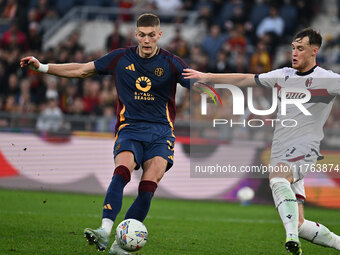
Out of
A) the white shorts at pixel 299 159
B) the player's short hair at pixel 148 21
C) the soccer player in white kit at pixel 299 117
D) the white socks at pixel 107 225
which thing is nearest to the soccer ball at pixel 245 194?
the soccer player in white kit at pixel 299 117

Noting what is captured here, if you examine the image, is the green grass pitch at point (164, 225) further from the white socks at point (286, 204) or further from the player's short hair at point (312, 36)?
the player's short hair at point (312, 36)

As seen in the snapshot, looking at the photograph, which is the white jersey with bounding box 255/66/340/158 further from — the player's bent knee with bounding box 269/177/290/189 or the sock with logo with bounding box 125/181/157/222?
the sock with logo with bounding box 125/181/157/222

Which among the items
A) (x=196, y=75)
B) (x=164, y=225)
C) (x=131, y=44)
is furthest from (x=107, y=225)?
(x=131, y=44)

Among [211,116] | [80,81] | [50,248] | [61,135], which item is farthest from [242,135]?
[50,248]

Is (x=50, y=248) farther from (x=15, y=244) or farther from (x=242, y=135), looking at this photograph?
(x=242, y=135)

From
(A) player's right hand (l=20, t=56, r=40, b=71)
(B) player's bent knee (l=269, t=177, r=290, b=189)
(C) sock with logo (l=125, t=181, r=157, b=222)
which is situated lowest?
(C) sock with logo (l=125, t=181, r=157, b=222)

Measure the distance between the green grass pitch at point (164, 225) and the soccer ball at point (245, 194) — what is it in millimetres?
172

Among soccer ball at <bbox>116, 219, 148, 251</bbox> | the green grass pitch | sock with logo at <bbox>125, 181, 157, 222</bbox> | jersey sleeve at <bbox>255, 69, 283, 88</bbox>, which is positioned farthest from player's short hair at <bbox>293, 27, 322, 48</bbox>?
soccer ball at <bbox>116, 219, 148, 251</bbox>

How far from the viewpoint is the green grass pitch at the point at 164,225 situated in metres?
7.97

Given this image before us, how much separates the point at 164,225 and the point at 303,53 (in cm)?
408

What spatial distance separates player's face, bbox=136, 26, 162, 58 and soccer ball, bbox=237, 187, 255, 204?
710 centimetres

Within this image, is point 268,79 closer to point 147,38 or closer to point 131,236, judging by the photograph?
point 147,38

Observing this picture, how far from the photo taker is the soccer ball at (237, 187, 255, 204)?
14.3m

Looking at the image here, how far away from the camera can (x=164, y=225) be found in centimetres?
1045
